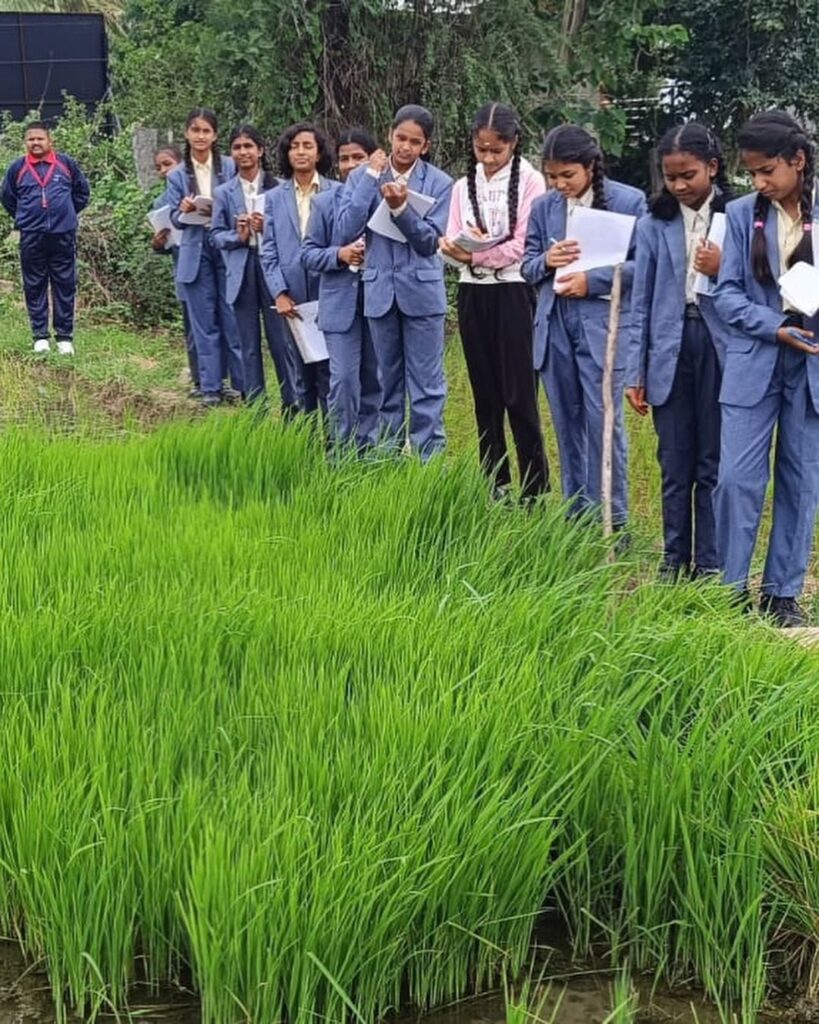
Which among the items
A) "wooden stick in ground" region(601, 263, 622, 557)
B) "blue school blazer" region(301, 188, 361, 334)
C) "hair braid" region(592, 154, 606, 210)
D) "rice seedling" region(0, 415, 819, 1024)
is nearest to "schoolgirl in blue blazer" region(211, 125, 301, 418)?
"blue school blazer" region(301, 188, 361, 334)

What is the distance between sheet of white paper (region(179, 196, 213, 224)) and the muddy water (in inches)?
199

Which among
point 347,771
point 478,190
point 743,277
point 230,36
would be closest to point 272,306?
point 478,190

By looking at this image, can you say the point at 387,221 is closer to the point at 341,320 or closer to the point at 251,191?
the point at 341,320

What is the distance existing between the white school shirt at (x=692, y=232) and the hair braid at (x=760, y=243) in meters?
0.31

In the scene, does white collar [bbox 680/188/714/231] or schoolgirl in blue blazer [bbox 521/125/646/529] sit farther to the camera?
schoolgirl in blue blazer [bbox 521/125/646/529]

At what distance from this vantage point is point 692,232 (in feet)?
12.1

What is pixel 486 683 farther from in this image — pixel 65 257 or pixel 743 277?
pixel 65 257

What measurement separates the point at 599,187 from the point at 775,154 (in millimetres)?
863

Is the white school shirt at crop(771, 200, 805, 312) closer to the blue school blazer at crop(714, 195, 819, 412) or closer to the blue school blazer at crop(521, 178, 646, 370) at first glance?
the blue school blazer at crop(714, 195, 819, 412)

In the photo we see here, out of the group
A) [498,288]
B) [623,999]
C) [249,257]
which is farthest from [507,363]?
[623,999]

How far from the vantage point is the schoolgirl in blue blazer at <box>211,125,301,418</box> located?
5.98 metres

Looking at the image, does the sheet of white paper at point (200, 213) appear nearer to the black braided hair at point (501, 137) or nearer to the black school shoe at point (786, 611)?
the black braided hair at point (501, 137)

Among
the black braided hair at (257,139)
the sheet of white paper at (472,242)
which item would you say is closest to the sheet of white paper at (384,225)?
the sheet of white paper at (472,242)

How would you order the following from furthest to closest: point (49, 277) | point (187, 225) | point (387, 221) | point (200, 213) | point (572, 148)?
point (49, 277), point (187, 225), point (200, 213), point (387, 221), point (572, 148)
